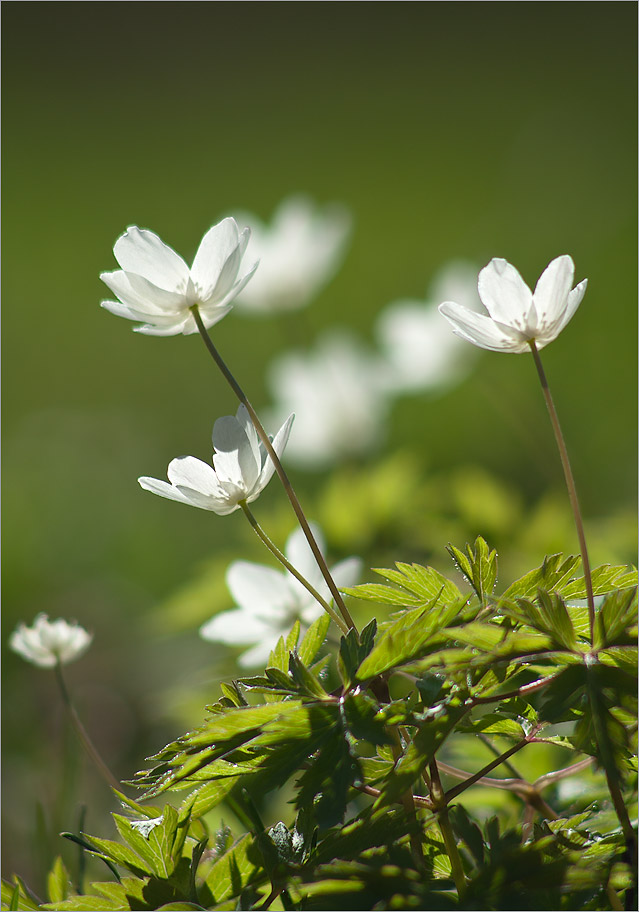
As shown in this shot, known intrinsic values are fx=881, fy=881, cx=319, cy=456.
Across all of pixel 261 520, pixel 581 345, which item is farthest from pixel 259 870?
pixel 581 345

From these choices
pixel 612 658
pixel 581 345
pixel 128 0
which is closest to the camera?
pixel 612 658

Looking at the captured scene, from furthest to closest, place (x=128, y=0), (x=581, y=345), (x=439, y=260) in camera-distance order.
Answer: (x=128, y=0), (x=439, y=260), (x=581, y=345)

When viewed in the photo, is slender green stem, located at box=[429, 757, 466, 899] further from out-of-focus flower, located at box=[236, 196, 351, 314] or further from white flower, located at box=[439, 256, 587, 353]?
out-of-focus flower, located at box=[236, 196, 351, 314]

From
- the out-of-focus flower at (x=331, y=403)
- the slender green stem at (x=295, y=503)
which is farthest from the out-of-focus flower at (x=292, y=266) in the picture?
the slender green stem at (x=295, y=503)

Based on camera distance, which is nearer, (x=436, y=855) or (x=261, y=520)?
(x=436, y=855)

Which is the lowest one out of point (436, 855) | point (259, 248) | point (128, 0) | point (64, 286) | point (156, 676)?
point (156, 676)

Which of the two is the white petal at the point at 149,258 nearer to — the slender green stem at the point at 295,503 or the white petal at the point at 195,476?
the slender green stem at the point at 295,503

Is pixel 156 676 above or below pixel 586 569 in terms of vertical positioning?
below

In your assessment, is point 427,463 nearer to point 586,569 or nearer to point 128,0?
point 586,569
